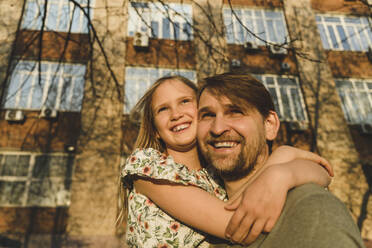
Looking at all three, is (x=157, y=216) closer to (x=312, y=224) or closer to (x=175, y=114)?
(x=175, y=114)

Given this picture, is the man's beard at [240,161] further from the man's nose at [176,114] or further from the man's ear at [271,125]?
the man's nose at [176,114]

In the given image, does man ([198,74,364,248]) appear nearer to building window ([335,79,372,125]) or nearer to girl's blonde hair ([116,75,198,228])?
girl's blonde hair ([116,75,198,228])

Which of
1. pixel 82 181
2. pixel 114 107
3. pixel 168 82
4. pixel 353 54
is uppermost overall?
pixel 353 54

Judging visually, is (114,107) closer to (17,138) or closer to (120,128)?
(120,128)

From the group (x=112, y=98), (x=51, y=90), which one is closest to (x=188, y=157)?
(x=112, y=98)

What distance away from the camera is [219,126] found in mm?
1856

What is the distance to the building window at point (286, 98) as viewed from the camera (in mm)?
11391

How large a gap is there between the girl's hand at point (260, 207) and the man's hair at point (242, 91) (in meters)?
0.77

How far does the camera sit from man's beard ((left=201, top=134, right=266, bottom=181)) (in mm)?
1797

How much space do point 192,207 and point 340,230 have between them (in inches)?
33.5

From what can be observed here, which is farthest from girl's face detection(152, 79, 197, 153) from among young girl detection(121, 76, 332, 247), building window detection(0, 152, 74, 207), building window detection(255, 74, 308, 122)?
building window detection(255, 74, 308, 122)

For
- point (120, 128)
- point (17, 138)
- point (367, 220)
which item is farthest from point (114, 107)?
point (367, 220)

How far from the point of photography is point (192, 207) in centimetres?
157

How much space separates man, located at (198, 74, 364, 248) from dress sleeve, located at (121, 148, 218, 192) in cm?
24
